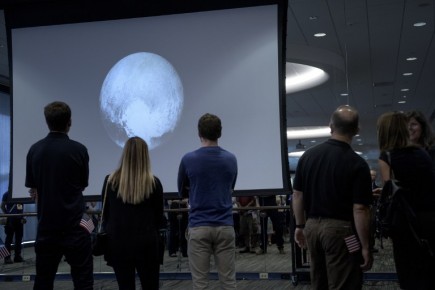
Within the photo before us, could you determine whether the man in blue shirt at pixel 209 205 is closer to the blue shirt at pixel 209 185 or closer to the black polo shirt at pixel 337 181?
the blue shirt at pixel 209 185

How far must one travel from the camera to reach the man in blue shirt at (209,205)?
3.33 meters

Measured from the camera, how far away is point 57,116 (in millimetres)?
3213

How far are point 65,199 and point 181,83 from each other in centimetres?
275

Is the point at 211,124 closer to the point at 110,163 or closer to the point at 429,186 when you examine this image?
the point at 429,186

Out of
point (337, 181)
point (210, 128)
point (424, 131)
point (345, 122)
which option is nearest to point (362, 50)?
point (424, 131)

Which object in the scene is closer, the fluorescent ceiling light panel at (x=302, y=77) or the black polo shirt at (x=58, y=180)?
the black polo shirt at (x=58, y=180)

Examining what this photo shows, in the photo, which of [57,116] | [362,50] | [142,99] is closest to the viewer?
[57,116]

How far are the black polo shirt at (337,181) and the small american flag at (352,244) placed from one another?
4.1 inches

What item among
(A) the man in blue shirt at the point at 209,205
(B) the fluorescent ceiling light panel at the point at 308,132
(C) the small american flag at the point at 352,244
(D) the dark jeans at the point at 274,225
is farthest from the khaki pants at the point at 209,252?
(B) the fluorescent ceiling light panel at the point at 308,132

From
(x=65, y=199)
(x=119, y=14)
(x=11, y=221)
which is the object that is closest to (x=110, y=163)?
(x=119, y=14)

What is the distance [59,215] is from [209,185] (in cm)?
88

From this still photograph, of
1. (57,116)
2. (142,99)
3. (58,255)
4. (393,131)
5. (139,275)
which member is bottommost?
(139,275)

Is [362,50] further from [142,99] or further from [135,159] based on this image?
[135,159]

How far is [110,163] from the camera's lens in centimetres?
584
